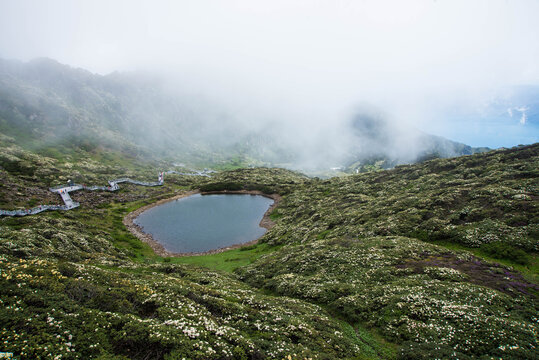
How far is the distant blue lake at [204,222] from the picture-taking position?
67438 millimetres

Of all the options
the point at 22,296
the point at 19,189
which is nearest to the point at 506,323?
the point at 22,296

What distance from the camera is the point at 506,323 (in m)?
15.9

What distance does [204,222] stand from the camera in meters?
82.6

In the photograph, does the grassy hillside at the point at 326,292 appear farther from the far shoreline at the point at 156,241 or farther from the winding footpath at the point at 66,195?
the winding footpath at the point at 66,195

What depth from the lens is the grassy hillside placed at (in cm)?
1201

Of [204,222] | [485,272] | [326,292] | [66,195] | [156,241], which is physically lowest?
[156,241]

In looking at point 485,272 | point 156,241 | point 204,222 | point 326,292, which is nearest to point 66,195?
point 156,241

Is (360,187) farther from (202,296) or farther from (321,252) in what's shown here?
(202,296)

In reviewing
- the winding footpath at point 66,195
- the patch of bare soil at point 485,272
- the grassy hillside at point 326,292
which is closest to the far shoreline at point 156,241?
the grassy hillside at point 326,292

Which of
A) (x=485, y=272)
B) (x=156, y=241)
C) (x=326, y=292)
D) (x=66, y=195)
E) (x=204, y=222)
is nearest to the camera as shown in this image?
(x=485, y=272)

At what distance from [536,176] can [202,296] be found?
2521 inches

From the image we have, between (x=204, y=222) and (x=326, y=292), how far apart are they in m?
64.7

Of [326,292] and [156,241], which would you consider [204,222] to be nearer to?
[156,241]

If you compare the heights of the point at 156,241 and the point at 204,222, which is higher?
the point at 204,222
